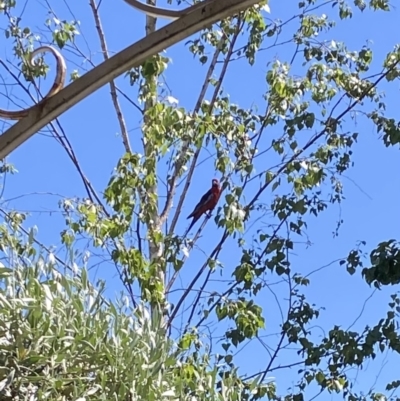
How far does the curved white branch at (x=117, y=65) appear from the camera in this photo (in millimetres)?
1173

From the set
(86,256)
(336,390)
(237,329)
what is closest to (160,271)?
(237,329)

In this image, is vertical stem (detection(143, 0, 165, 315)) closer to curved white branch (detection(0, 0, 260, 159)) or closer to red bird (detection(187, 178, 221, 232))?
red bird (detection(187, 178, 221, 232))

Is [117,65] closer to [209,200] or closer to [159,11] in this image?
[159,11]

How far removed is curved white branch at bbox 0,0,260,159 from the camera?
1.17m

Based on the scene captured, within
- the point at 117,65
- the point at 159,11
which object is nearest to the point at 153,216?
the point at 159,11

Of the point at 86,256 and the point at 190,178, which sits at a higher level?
the point at 190,178

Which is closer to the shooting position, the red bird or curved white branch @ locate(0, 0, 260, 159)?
curved white branch @ locate(0, 0, 260, 159)

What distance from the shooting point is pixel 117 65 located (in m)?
1.17

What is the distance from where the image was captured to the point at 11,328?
3.81 ft

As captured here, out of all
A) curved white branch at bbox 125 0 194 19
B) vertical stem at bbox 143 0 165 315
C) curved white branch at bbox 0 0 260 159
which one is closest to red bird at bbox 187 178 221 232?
vertical stem at bbox 143 0 165 315

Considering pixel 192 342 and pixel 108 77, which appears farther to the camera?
pixel 192 342

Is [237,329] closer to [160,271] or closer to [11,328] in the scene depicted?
[160,271]

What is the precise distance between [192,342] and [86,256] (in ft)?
4.00

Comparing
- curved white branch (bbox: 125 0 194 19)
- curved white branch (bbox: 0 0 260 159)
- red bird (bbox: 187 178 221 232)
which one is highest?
red bird (bbox: 187 178 221 232)
